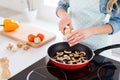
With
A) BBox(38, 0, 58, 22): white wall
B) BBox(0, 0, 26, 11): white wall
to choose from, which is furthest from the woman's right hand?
BBox(0, 0, 26, 11): white wall

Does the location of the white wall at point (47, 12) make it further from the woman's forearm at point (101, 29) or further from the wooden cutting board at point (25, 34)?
the woman's forearm at point (101, 29)

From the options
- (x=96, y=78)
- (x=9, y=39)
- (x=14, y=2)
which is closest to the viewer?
(x=96, y=78)

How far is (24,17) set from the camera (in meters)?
1.75

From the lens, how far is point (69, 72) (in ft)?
2.57

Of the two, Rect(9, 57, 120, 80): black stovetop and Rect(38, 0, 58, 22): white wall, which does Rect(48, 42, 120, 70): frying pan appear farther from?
Rect(38, 0, 58, 22): white wall

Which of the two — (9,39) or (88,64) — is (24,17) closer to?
(9,39)

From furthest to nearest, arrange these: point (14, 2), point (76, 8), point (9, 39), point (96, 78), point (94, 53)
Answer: point (14, 2) → point (9, 39) → point (76, 8) → point (94, 53) → point (96, 78)

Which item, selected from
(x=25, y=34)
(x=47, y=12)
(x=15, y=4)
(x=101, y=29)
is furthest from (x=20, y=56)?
(x=15, y=4)

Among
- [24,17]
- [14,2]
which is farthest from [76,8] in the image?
[14,2]

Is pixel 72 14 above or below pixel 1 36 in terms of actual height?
above

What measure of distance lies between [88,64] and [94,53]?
0.06 metres

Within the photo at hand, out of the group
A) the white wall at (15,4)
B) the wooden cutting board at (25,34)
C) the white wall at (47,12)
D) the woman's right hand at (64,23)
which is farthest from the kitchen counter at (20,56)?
the white wall at (15,4)

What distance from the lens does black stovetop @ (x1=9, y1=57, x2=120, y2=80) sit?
0.76 m

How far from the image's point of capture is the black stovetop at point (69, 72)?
2.49 ft
